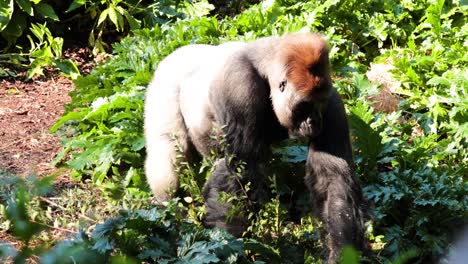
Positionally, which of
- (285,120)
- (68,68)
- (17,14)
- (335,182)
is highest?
(285,120)

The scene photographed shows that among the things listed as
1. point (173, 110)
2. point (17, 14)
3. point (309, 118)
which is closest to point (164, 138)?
point (173, 110)

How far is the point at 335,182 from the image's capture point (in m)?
4.30

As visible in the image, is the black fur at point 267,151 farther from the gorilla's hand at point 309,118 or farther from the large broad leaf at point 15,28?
the large broad leaf at point 15,28

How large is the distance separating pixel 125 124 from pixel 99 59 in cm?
250

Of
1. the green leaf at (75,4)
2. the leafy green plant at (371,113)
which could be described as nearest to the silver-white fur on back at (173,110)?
the leafy green plant at (371,113)

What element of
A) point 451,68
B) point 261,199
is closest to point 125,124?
point 261,199

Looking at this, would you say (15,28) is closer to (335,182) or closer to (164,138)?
(164,138)

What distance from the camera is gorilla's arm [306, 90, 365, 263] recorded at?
4.23 metres

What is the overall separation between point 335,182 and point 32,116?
369cm

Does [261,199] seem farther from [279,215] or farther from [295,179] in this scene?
[295,179]

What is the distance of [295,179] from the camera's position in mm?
5457

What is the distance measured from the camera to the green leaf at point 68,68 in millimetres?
7570

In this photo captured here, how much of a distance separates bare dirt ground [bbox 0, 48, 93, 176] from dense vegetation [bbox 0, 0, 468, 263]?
0.24m

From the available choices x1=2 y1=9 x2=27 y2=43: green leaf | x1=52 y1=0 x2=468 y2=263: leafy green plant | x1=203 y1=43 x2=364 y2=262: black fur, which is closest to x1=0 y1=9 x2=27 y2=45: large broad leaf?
x1=2 y1=9 x2=27 y2=43: green leaf
